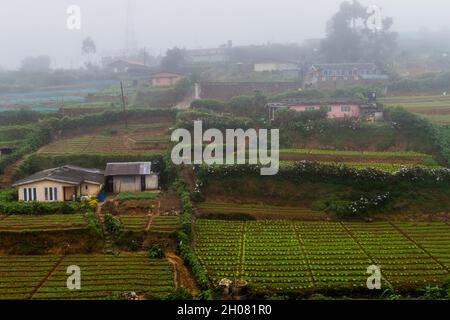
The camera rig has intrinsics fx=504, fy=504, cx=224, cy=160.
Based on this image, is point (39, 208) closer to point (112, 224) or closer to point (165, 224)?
point (112, 224)

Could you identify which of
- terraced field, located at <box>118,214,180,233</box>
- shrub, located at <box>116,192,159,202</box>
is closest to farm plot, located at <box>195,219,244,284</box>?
terraced field, located at <box>118,214,180,233</box>

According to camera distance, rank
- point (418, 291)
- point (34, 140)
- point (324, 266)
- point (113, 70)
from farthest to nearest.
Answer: point (113, 70) → point (34, 140) → point (324, 266) → point (418, 291)

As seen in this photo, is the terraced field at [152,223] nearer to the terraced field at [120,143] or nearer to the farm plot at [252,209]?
the farm plot at [252,209]

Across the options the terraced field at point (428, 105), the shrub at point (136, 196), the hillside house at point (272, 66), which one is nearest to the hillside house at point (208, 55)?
the hillside house at point (272, 66)

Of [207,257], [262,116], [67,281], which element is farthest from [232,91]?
[67,281]

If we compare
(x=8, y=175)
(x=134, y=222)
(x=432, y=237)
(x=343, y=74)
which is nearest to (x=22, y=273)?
(x=134, y=222)

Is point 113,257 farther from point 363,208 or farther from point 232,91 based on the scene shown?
point 232,91
